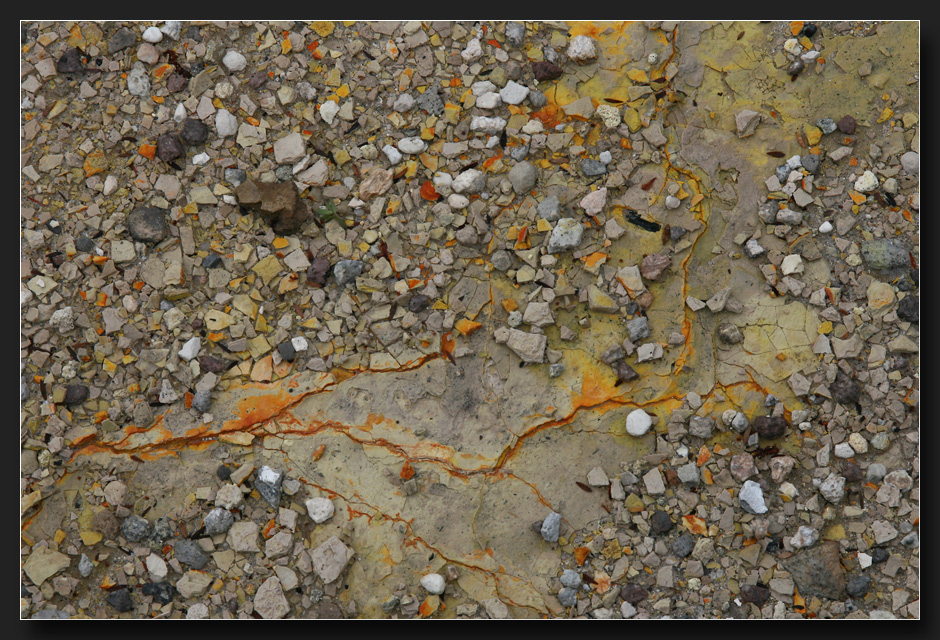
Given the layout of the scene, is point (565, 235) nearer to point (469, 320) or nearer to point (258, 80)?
point (469, 320)

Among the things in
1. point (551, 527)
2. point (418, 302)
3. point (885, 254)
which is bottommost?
point (551, 527)

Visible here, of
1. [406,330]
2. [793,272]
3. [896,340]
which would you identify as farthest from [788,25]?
[406,330]

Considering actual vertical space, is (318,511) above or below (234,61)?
below

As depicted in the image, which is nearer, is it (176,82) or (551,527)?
(551,527)

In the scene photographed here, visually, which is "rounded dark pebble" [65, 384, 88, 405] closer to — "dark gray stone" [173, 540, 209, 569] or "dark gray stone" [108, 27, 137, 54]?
"dark gray stone" [173, 540, 209, 569]

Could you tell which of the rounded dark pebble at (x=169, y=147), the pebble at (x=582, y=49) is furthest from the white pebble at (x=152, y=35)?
the pebble at (x=582, y=49)

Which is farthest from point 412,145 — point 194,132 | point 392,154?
point 194,132
